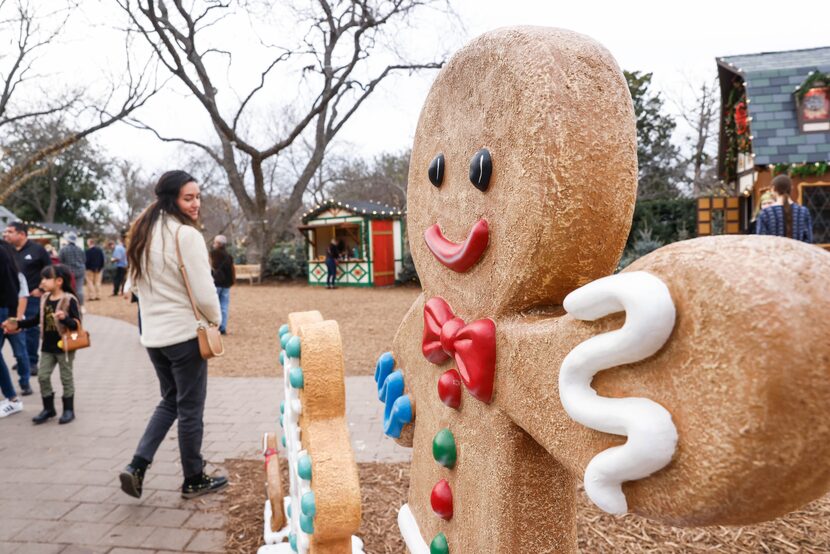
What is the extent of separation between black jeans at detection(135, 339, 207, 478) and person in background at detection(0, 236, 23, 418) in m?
2.84

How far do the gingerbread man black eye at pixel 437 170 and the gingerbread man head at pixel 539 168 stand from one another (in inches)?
4.3

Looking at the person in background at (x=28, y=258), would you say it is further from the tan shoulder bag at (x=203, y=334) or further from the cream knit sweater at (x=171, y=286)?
the tan shoulder bag at (x=203, y=334)

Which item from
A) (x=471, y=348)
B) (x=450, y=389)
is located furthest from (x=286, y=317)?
(x=471, y=348)

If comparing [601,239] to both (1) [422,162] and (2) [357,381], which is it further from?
(2) [357,381]

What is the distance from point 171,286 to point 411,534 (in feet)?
7.21

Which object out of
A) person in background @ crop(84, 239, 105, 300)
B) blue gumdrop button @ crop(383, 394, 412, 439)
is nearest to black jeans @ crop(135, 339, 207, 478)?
blue gumdrop button @ crop(383, 394, 412, 439)

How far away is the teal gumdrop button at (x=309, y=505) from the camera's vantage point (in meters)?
1.79

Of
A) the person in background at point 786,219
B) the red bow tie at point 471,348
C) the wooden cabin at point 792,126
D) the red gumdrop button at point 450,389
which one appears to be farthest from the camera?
the wooden cabin at point 792,126

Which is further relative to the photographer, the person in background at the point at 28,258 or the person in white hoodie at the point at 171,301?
the person in background at the point at 28,258

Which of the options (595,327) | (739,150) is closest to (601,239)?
(595,327)

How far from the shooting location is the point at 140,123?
58.2 ft

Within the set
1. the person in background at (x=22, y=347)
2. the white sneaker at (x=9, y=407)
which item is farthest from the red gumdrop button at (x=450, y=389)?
the person in background at (x=22, y=347)

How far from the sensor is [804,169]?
960cm

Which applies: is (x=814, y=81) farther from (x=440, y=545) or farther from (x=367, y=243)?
(x=367, y=243)
